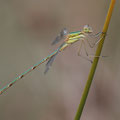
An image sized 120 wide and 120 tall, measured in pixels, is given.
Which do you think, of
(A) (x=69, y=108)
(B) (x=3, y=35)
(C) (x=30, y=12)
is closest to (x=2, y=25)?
(B) (x=3, y=35)

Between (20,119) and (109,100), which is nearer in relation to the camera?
(109,100)

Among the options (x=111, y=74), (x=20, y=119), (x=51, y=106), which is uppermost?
(x=111, y=74)

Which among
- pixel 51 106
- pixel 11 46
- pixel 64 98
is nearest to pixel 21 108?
pixel 51 106

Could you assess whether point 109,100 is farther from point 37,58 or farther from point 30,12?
point 30,12

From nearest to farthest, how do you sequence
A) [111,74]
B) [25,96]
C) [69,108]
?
[111,74] < [69,108] < [25,96]

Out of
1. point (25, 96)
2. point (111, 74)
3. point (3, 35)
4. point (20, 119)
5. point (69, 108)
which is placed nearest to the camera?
point (111, 74)

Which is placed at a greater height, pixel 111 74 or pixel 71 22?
pixel 71 22

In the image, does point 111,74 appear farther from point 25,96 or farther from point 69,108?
point 25,96
